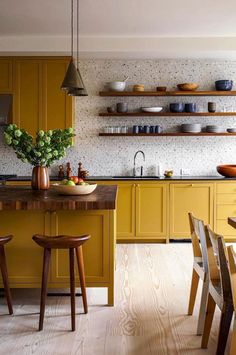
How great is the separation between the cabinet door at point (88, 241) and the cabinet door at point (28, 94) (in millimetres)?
2834

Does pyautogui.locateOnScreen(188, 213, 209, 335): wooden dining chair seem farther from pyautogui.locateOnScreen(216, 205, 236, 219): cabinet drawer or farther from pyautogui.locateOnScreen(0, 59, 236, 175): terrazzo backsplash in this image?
pyautogui.locateOnScreen(0, 59, 236, 175): terrazzo backsplash

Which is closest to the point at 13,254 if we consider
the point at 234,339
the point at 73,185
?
the point at 73,185

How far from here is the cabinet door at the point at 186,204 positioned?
6.20m

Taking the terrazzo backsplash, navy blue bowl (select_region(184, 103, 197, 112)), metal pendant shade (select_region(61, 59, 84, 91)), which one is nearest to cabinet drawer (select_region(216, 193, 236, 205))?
the terrazzo backsplash

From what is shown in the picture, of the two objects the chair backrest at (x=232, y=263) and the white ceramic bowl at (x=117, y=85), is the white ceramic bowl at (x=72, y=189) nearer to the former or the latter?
the chair backrest at (x=232, y=263)

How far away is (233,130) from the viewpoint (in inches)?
257

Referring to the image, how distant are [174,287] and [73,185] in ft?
4.41

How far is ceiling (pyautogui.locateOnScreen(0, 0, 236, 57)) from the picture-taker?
4.78 metres

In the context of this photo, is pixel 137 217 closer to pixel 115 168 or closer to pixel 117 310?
pixel 115 168

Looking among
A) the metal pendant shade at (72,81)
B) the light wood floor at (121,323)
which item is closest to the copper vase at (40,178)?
the metal pendant shade at (72,81)

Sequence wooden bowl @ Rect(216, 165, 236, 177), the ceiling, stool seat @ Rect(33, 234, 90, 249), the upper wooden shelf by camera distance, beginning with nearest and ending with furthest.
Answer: stool seat @ Rect(33, 234, 90, 249), the ceiling, wooden bowl @ Rect(216, 165, 236, 177), the upper wooden shelf

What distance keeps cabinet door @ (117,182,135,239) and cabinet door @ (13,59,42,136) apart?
1.45 meters

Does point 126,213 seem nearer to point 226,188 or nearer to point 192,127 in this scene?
point 226,188

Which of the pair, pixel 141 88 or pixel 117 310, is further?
pixel 141 88
